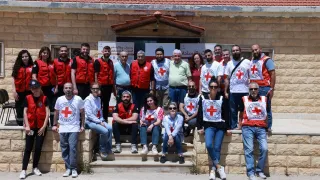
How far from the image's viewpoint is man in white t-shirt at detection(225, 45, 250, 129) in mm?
7879

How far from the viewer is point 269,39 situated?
12.3 meters

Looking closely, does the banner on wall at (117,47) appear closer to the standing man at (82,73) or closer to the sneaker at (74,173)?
the standing man at (82,73)

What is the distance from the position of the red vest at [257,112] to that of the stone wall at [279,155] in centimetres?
41

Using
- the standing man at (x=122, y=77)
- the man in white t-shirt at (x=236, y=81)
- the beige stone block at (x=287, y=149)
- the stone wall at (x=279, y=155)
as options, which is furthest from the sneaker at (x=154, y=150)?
the beige stone block at (x=287, y=149)

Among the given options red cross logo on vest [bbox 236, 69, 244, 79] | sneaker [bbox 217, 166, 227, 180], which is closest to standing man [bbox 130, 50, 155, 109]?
red cross logo on vest [bbox 236, 69, 244, 79]

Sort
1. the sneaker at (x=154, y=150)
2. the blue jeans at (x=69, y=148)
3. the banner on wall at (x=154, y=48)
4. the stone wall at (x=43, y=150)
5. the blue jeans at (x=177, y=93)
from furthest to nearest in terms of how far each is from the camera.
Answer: the banner on wall at (x=154, y=48) < the blue jeans at (x=177, y=93) < the sneaker at (x=154, y=150) < the stone wall at (x=43, y=150) < the blue jeans at (x=69, y=148)

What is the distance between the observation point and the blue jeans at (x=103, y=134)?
25.0 feet

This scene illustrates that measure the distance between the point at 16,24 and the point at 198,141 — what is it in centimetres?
751

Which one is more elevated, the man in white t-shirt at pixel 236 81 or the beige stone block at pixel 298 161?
the man in white t-shirt at pixel 236 81

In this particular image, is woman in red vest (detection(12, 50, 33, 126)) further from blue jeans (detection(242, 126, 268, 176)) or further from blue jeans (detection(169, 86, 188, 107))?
blue jeans (detection(242, 126, 268, 176))

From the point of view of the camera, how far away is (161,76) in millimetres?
8648

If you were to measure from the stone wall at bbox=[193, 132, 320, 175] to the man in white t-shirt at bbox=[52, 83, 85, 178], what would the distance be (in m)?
2.31

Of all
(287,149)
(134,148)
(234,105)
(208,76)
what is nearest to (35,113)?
(134,148)

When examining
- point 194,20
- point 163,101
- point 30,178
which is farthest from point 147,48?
point 30,178
